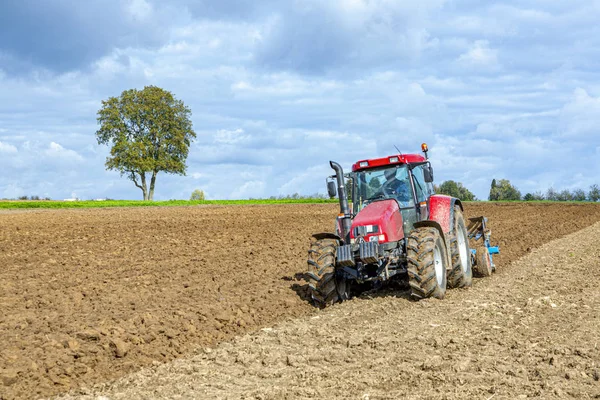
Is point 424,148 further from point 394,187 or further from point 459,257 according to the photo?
point 459,257

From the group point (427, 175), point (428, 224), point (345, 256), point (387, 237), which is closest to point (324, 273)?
point (345, 256)

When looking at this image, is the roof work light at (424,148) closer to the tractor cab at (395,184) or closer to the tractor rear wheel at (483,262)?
the tractor cab at (395,184)

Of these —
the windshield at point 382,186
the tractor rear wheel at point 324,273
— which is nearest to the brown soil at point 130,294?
the tractor rear wheel at point 324,273

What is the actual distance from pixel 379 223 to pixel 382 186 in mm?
1158

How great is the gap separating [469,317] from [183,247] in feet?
35.1

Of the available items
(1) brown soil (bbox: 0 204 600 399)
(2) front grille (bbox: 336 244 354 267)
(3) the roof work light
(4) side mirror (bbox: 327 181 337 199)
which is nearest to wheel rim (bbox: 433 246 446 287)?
(1) brown soil (bbox: 0 204 600 399)

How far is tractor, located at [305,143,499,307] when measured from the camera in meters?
9.42

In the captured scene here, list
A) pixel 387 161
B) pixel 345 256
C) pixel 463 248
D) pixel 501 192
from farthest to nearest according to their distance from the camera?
pixel 501 192 < pixel 463 248 < pixel 387 161 < pixel 345 256

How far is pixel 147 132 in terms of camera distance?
58.8m

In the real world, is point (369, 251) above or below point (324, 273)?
above

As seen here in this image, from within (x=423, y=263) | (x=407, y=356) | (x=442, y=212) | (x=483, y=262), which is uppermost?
(x=442, y=212)

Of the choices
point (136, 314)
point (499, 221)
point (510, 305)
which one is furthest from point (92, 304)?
point (499, 221)

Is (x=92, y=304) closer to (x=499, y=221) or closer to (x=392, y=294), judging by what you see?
(x=392, y=294)

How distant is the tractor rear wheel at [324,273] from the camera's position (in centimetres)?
973
